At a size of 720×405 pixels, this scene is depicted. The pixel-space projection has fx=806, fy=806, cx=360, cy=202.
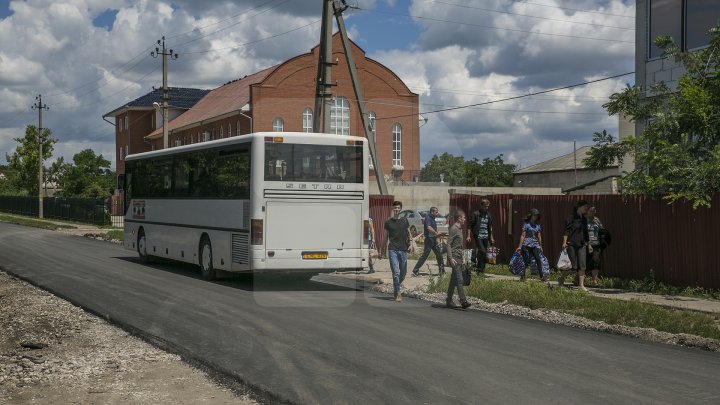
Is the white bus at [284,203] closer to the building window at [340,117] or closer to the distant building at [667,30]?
the distant building at [667,30]

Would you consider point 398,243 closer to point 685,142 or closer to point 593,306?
point 593,306

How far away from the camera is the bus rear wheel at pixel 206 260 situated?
64.2 feet

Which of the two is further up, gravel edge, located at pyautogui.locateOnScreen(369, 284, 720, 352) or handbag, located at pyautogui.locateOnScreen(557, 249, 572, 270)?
handbag, located at pyautogui.locateOnScreen(557, 249, 572, 270)

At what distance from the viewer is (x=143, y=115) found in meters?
83.4

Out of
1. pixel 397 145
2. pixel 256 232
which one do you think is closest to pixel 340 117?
pixel 397 145

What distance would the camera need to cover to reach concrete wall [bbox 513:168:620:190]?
58406 mm

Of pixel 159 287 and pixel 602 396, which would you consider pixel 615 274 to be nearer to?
pixel 159 287

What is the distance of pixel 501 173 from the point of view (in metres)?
98.0

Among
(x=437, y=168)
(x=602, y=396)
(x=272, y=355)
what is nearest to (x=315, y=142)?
(x=272, y=355)

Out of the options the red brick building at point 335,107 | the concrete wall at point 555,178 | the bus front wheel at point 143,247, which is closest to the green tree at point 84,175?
the red brick building at point 335,107

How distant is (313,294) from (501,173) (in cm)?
8342

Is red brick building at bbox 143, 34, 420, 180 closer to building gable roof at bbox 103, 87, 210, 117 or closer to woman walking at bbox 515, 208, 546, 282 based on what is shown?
building gable roof at bbox 103, 87, 210, 117

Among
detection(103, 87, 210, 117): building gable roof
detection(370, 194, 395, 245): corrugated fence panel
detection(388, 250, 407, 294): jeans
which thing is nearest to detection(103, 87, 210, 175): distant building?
detection(103, 87, 210, 117): building gable roof

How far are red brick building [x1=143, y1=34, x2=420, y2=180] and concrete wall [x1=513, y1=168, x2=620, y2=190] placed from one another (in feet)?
35.2
